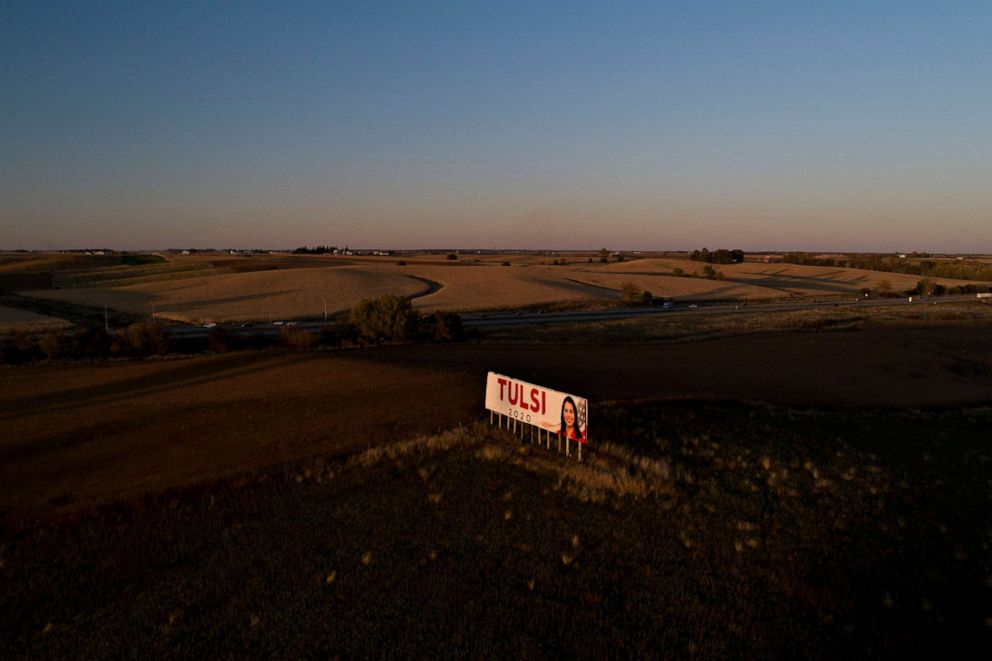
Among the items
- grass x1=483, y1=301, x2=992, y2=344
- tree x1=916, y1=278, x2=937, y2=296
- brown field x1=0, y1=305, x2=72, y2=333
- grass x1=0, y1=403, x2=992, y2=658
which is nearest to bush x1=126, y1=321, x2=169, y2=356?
brown field x1=0, y1=305, x2=72, y2=333

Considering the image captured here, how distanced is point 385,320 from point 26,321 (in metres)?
39.6

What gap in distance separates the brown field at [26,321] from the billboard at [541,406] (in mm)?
54633

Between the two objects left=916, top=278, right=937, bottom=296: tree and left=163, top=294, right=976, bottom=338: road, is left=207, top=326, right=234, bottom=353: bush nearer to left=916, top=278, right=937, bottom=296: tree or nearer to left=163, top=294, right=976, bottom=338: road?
left=163, top=294, right=976, bottom=338: road

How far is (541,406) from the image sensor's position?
15.9 meters

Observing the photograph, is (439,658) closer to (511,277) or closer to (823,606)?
(823,606)

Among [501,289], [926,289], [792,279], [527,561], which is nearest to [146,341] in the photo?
[527,561]

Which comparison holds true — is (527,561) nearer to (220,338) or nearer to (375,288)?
(220,338)

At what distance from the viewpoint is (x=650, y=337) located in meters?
51.7

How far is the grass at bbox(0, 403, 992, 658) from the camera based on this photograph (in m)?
8.20

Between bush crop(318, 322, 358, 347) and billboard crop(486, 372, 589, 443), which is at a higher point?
billboard crop(486, 372, 589, 443)

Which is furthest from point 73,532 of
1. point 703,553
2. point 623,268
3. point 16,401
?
point 623,268

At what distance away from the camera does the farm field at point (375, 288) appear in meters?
75.7

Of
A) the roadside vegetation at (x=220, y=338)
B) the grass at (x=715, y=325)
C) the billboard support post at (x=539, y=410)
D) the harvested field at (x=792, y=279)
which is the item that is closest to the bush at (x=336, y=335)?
the roadside vegetation at (x=220, y=338)

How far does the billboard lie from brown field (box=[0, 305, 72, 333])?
54.6 m
